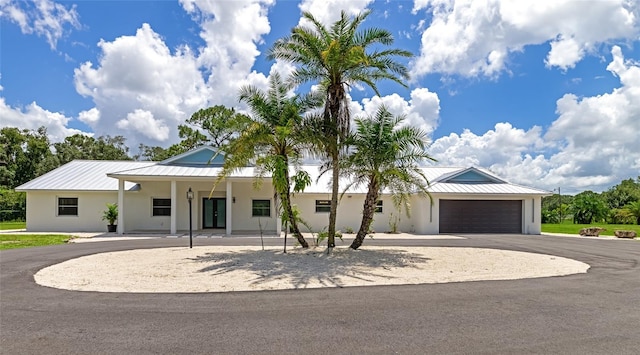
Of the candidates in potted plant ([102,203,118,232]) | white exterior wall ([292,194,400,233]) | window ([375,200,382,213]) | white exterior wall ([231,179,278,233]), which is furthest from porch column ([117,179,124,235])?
window ([375,200,382,213])

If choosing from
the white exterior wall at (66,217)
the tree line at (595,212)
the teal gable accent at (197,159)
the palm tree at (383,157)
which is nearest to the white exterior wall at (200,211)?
the white exterior wall at (66,217)

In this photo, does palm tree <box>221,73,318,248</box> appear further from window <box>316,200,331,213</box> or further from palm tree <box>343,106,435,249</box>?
window <box>316,200,331,213</box>

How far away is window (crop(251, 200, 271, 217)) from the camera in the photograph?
81.0 ft

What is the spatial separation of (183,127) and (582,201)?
38266 millimetres

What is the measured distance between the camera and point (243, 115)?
13.5 meters

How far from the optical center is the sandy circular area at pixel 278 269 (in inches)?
355

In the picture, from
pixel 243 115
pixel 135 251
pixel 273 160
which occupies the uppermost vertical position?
pixel 243 115

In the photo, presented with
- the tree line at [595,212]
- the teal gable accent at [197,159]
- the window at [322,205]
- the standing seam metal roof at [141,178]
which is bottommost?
the tree line at [595,212]

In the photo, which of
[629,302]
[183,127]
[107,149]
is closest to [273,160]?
[629,302]

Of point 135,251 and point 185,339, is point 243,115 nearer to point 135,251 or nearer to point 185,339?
point 135,251

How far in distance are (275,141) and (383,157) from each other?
3.64m

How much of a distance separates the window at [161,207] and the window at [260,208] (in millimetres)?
4971

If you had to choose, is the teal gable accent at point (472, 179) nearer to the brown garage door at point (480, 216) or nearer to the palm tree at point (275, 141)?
the brown garage door at point (480, 216)

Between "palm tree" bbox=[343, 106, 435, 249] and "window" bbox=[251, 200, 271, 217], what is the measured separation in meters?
11.1
